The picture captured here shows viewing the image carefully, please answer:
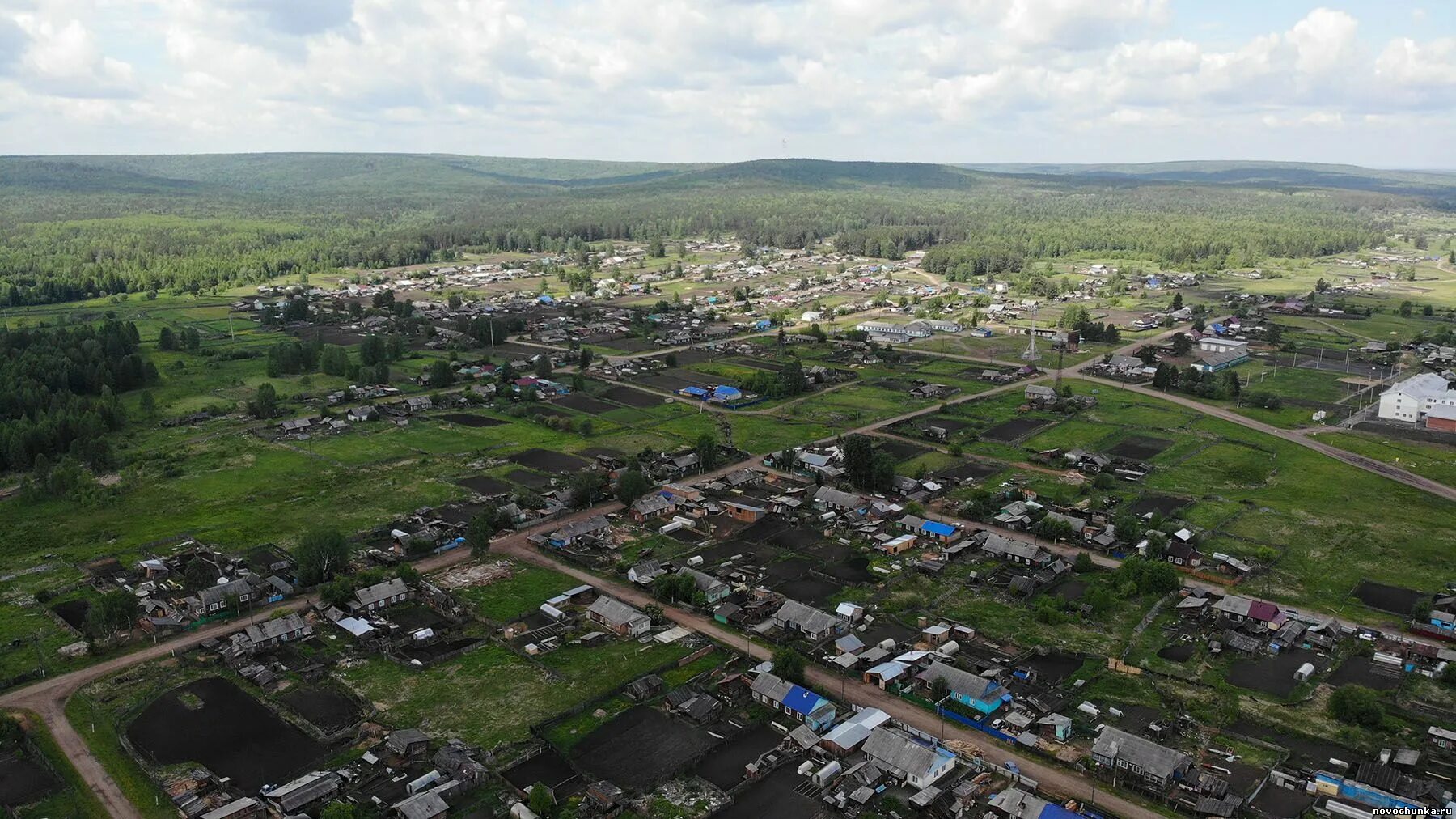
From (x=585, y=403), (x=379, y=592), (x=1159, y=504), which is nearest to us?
(x=379, y=592)

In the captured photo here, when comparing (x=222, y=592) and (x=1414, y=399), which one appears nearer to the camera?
(x=222, y=592)

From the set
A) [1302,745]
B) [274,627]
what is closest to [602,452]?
[274,627]

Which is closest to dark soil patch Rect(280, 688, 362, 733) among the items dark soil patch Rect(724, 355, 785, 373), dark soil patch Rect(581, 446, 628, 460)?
dark soil patch Rect(581, 446, 628, 460)

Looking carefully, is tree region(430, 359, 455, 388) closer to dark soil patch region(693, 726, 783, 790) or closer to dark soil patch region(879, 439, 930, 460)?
dark soil patch region(879, 439, 930, 460)

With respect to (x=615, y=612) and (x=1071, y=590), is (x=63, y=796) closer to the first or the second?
(x=615, y=612)

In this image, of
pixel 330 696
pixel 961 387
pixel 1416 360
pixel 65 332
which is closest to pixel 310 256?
pixel 65 332

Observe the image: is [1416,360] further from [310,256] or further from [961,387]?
[310,256]
